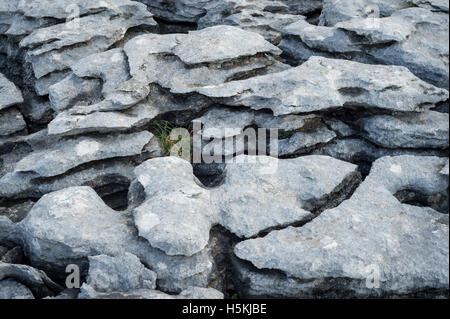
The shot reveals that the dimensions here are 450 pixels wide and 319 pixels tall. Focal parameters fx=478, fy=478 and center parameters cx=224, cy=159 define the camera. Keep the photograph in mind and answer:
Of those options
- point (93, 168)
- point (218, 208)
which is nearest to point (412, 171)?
point (218, 208)

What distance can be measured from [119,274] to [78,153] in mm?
3147

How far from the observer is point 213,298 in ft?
22.0

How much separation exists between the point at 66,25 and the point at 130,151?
16.5ft

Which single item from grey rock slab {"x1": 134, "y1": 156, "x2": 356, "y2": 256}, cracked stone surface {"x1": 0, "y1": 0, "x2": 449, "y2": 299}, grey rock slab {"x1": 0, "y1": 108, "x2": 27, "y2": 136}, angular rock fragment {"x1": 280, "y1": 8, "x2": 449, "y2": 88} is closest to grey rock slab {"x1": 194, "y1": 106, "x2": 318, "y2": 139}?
cracked stone surface {"x1": 0, "y1": 0, "x2": 449, "y2": 299}

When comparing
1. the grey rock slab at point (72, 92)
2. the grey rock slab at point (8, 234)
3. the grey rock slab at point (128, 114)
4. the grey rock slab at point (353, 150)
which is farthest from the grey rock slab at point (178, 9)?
the grey rock slab at point (8, 234)

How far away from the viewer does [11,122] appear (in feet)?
36.0

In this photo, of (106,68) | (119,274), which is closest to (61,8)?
(106,68)

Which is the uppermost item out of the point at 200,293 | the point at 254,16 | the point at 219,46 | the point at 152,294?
the point at 219,46

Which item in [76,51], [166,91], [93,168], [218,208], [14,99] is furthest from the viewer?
[76,51]

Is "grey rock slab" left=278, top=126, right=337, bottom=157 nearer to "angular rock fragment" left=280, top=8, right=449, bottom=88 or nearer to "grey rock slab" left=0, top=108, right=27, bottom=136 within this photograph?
"angular rock fragment" left=280, top=8, right=449, bottom=88

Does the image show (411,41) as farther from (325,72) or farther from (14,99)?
(14,99)

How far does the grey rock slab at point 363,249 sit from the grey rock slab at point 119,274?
139cm

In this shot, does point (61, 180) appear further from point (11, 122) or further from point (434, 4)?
point (434, 4)

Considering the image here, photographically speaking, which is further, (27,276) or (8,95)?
(8,95)
